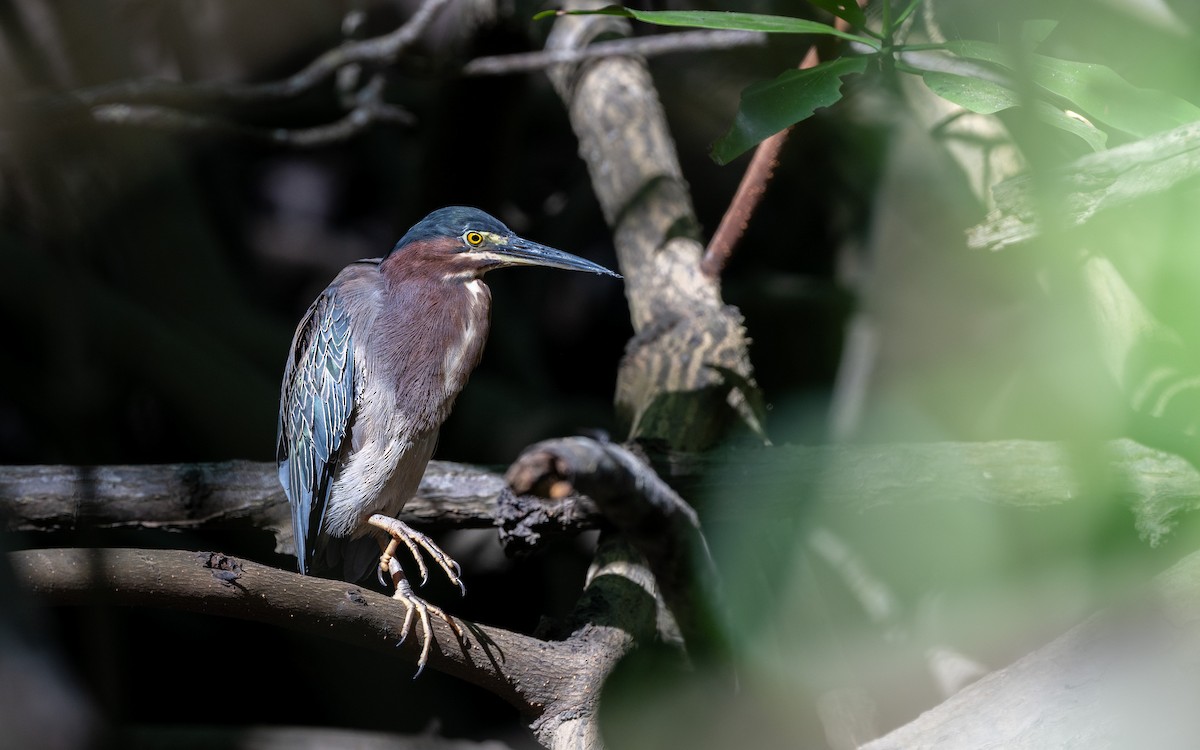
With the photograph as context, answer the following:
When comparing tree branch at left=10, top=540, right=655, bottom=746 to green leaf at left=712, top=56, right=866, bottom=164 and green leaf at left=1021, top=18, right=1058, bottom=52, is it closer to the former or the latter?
green leaf at left=712, top=56, right=866, bottom=164

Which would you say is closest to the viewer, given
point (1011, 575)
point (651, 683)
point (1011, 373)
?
point (651, 683)

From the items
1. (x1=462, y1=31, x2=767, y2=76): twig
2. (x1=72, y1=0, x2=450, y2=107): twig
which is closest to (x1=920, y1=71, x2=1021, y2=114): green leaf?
(x1=462, y1=31, x2=767, y2=76): twig

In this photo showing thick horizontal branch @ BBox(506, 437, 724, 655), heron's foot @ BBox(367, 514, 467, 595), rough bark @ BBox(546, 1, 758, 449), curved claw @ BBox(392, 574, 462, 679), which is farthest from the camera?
rough bark @ BBox(546, 1, 758, 449)

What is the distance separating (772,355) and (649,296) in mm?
1534

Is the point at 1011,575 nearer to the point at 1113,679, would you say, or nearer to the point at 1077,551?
the point at 1077,551

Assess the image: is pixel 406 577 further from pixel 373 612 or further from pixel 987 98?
pixel 987 98

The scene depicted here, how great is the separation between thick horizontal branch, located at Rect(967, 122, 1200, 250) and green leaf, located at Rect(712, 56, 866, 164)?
1.06ft

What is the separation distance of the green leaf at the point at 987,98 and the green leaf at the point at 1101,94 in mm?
26

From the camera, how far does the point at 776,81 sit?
1.51 metres

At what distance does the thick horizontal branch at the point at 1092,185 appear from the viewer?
1.46 meters

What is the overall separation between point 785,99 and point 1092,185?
508 mm

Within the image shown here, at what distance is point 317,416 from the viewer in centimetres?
203

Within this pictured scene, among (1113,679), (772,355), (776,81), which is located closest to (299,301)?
(772,355)

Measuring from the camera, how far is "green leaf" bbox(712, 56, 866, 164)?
57.6 inches
